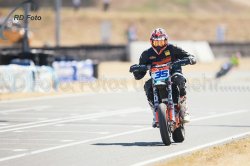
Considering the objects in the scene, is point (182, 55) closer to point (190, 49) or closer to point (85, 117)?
point (85, 117)

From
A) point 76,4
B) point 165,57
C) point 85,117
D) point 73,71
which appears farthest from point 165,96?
point 76,4

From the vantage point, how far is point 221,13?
113m

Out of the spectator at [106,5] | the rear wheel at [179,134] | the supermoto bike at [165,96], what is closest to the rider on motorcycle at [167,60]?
the supermoto bike at [165,96]

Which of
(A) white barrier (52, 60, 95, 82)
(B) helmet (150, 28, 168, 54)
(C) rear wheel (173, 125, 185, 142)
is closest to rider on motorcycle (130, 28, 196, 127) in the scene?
(B) helmet (150, 28, 168, 54)

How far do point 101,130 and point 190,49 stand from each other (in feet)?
132

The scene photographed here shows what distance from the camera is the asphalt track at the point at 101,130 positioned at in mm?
13195

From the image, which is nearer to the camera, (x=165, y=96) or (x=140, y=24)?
(x=165, y=96)

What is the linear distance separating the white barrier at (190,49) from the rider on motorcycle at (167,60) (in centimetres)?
4031

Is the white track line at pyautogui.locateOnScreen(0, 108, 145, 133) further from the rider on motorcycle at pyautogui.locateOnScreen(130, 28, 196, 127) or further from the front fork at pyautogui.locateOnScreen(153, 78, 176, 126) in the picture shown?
the front fork at pyautogui.locateOnScreen(153, 78, 176, 126)

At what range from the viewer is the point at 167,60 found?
1484 cm

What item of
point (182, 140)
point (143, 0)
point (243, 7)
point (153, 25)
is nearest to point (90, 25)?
point (153, 25)

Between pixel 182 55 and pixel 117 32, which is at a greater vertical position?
pixel 117 32

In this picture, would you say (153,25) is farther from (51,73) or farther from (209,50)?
(51,73)

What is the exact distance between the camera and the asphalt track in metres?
13.2
